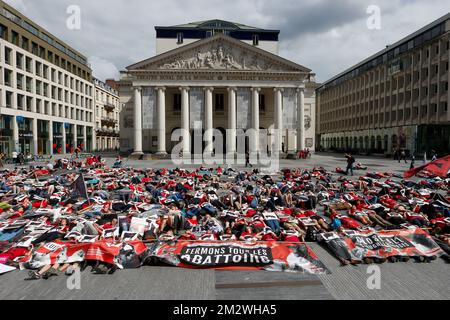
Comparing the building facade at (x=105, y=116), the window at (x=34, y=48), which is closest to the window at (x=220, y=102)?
the window at (x=34, y=48)

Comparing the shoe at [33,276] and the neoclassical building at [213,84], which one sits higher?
the neoclassical building at [213,84]

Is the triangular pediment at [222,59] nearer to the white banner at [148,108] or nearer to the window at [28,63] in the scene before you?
the white banner at [148,108]

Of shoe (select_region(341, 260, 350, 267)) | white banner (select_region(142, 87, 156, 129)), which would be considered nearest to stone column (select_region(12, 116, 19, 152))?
white banner (select_region(142, 87, 156, 129))

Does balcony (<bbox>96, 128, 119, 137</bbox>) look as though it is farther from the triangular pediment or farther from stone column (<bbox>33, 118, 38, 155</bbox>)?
the triangular pediment

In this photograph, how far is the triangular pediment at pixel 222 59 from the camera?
148 ft

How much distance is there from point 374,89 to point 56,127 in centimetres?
6808

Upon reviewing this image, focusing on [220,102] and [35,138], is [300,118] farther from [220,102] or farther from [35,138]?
[35,138]

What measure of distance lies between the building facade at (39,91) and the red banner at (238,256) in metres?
46.8

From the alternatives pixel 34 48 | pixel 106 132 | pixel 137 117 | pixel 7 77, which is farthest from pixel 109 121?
Result: pixel 137 117

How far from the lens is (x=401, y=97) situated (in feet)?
178
